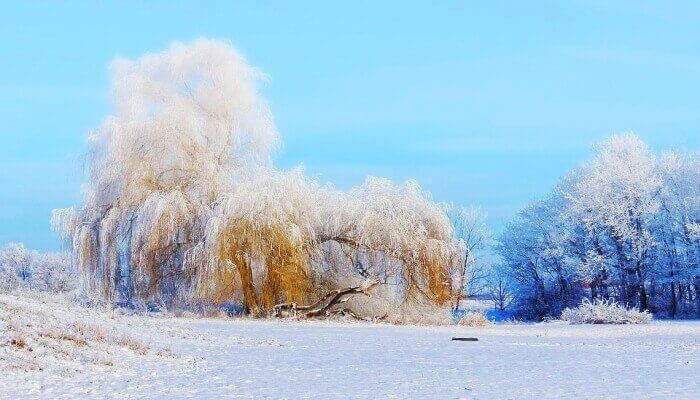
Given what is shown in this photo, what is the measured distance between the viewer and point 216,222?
82.5 feet

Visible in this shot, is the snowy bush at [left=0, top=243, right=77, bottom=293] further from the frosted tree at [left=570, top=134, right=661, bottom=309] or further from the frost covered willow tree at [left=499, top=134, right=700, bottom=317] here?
the frosted tree at [left=570, top=134, right=661, bottom=309]

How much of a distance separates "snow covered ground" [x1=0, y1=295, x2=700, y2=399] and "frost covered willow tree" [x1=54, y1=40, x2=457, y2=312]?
690 centimetres

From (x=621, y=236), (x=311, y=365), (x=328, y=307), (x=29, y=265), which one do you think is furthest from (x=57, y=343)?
(x=29, y=265)

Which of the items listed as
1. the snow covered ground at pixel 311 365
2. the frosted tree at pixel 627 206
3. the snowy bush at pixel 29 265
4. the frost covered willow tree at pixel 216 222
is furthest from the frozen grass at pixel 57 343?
the snowy bush at pixel 29 265

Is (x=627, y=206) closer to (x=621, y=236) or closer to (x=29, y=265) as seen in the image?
(x=621, y=236)

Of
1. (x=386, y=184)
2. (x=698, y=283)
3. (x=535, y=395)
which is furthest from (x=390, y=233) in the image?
(x=698, y=283)

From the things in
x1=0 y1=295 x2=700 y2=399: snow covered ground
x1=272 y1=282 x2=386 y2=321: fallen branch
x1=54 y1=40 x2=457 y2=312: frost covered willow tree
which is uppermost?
x1=54 y1=40 x2=457 y2=312: frost covered willow tree

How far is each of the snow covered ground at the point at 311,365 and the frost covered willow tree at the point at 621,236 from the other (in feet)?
70.2

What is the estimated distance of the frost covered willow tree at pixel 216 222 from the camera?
25.9 metres

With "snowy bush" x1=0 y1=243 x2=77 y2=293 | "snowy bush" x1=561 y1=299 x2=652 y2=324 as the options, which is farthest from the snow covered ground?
"snowy bush" x1=0 y1=243 x2=77 y2=293

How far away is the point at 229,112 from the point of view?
29.1m

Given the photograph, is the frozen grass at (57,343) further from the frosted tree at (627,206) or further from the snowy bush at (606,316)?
the frosted tree at (627,206)

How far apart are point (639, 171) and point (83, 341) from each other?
111 feet

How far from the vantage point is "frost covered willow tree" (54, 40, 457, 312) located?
25.9 meters
